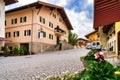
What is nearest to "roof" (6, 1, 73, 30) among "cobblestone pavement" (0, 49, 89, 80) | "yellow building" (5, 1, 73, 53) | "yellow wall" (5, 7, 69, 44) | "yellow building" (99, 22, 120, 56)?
"yellow building" (5, 1, 73, 53)

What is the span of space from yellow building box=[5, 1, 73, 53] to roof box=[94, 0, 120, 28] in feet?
92.1

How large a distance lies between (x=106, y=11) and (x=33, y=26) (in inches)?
1167

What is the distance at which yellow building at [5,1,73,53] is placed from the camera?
33500mm

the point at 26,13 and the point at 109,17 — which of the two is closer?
the point at 109,17

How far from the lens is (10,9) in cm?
3672

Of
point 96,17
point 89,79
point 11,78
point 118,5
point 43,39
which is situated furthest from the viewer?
point 43,39

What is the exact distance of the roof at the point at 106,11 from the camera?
422 centimetres

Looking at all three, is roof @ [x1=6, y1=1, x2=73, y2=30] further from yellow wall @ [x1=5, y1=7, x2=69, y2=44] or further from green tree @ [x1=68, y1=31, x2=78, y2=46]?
green tree @ [x1=68, y1=31, x2=78, y2=46]

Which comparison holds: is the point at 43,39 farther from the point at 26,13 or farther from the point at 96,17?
the point at 96,17

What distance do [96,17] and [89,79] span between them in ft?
6.90

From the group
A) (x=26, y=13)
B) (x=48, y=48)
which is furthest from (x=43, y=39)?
(x=26, y=13)

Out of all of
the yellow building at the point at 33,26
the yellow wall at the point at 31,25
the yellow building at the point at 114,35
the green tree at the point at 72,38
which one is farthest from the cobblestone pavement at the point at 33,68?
the green tree at the point at 72,38

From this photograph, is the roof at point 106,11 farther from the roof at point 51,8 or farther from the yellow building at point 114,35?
the roof at point 51,8

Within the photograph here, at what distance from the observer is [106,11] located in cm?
443
